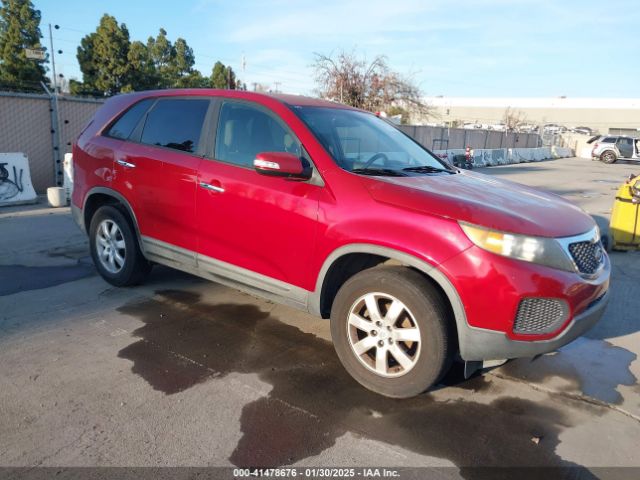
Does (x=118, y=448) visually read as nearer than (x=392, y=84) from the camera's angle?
Yes

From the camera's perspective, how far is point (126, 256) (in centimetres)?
479

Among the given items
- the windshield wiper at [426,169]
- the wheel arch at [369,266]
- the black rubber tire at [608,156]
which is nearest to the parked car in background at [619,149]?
the black rubber tire at [608,156]

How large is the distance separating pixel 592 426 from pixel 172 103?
4.20m

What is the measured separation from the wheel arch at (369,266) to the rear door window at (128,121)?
2655mm

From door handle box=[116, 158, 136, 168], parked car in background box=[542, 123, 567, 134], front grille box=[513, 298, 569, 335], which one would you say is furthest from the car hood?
parked car in background box=[542, 123, 567, 134]

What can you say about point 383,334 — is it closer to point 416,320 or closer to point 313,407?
point 416,320

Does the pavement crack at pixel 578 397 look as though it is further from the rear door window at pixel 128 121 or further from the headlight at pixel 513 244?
the rear door window at pixel 128 121

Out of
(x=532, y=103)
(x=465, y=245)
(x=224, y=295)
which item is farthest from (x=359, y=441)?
(x=532, y=103)

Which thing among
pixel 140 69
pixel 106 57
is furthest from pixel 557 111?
pixel 106 57

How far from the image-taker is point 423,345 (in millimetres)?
2977

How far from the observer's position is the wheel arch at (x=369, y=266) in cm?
288

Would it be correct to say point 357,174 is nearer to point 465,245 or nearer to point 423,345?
point 465,245

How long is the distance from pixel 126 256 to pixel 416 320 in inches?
122

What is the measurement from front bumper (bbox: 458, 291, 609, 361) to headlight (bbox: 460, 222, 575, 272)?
441mm
